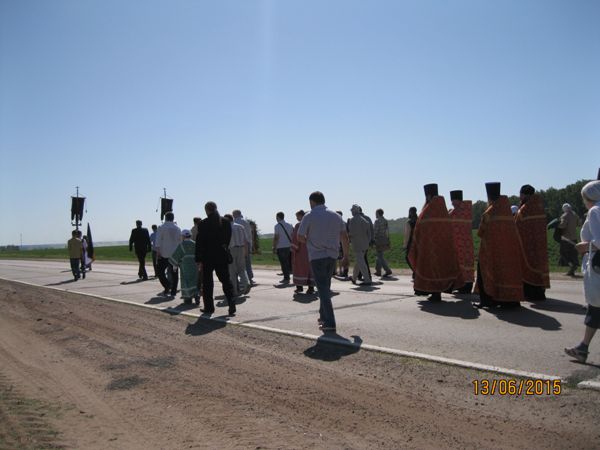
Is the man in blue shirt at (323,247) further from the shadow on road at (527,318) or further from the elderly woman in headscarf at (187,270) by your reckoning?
the elderly woman in headscarf at (187,270)

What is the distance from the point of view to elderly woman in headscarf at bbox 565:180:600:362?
540cm

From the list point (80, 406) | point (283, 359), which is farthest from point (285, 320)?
point (80, 406)

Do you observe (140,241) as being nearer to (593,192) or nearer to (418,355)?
(418,355)

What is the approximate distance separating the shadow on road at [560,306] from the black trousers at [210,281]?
5.76 meters

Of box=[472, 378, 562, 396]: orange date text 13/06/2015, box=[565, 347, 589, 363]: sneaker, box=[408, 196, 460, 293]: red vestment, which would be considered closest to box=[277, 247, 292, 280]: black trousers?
box=[408, 196, 460, 293]: red vestment

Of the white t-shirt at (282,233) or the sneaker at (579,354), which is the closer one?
the sneaker at (579,354)

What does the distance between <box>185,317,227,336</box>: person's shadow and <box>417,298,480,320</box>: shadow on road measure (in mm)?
3811

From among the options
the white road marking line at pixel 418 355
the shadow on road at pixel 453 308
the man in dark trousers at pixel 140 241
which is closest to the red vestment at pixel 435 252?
the shadow on road at pixel 453 308

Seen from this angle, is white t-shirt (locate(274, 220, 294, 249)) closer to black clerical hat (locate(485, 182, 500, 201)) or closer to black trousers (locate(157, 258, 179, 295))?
black trousers (locate(157, 258, 179, 295))

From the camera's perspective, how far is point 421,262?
34.4ft

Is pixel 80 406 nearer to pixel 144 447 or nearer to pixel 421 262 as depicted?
pixel 144 447

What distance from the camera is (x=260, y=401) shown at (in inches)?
200

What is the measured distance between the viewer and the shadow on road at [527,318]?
7.73 metres

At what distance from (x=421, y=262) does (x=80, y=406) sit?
7076 millimetres
